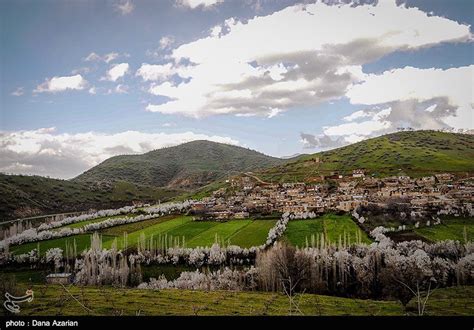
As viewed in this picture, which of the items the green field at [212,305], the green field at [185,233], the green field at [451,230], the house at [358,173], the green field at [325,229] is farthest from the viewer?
the house at [358,173]

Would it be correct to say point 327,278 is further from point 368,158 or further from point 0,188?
point 368,158

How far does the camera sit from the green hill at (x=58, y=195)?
53031 millimetres

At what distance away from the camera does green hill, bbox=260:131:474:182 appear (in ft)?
187

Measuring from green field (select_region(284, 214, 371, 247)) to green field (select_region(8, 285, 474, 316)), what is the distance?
1298cm

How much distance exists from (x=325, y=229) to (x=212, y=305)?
2402 cm

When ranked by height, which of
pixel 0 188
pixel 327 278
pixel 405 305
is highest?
pixel 0 188

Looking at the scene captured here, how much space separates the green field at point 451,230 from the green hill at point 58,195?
141 ft

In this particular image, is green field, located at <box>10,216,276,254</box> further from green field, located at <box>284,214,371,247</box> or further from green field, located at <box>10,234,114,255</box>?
green field, located at <box>284,214,371,247</box>

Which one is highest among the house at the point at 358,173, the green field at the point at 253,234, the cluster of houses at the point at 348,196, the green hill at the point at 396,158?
the green hill at the point at 396,158

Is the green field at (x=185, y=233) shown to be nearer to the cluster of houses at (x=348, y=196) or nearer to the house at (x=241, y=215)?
the house at (x=241, y=215)

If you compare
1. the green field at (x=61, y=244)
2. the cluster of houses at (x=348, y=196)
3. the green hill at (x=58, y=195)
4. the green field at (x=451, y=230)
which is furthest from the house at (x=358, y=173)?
the green hill at (x=58, y=195)

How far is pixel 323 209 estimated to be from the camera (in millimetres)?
45312
